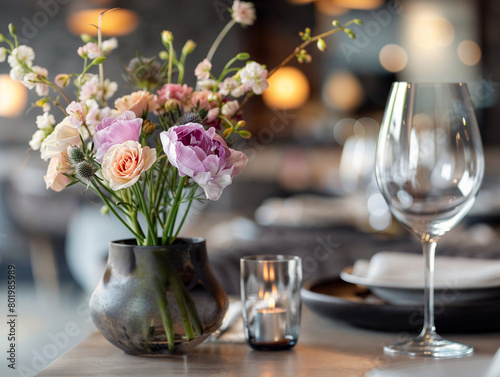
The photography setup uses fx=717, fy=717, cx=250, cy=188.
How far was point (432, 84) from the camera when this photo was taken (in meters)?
0.71

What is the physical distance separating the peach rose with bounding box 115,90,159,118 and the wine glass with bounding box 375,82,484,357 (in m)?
0.24

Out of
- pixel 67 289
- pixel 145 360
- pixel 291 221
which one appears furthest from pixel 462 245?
pixel 67 289

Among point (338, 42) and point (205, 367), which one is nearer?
point (205, 367)

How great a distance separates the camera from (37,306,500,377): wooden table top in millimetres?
677

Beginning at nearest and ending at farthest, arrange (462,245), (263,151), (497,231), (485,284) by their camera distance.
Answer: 1. (485,284)
2. (462,245)
3. (497,231)
4. (263,151)

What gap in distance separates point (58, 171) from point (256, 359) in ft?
0.89

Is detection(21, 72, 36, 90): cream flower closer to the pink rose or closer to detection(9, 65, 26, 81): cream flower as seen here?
detection(9, 65, 26, 81): cream flower

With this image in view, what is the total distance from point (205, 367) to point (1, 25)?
6266 mm

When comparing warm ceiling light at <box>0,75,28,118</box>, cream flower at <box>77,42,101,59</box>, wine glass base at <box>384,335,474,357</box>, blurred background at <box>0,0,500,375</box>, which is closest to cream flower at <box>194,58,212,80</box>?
cream flower at <box>77,42,101,59</box>

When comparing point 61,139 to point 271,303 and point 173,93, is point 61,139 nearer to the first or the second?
point 173,93

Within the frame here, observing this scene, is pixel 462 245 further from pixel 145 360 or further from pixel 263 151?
pixel 263 151

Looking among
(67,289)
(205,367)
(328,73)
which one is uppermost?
(328,73)

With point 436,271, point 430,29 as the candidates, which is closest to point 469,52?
point 430,29

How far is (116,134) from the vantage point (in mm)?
661
